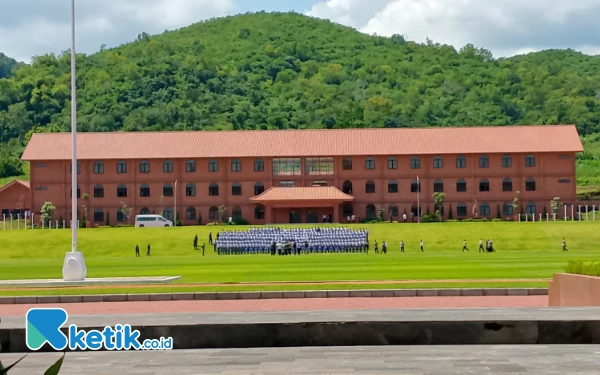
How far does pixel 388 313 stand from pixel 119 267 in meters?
26.9

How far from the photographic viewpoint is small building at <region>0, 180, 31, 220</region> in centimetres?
8744

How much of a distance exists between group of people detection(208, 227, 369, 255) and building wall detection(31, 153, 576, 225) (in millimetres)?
25184

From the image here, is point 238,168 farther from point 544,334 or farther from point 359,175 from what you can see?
point 544,334

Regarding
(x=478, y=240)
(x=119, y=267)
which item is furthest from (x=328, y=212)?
(x=119, y=267)

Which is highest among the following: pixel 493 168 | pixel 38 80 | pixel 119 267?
pixel 38 80

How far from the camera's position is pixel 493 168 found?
8194cm

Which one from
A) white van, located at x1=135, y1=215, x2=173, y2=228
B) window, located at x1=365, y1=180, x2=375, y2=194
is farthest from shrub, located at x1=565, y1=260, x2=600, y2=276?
window, located at x1=365, y1=180, x2=375, y2=194

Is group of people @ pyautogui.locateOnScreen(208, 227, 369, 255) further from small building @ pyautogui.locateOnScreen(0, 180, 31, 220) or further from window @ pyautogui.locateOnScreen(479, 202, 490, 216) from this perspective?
small building @ pyautogui.locateOnScreen(0, 180, 31, 220)

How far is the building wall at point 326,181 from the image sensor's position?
81.1 m

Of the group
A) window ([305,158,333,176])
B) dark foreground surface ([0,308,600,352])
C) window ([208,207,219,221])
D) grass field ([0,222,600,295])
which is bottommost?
Result: grass field ([0,222,600,295])

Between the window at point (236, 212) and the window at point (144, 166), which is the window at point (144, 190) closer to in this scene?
the window at point (144, 166)

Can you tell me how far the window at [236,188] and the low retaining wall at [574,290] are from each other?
209ft

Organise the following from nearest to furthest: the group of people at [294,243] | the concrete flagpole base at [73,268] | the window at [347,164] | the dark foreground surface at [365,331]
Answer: the dark foreground surface at [365,331], the concrete flagpole base at [73,268], the group of people at [294,243], the window at [347,164]

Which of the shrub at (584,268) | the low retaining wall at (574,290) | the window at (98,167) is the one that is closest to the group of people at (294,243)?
the window at (98,167)
